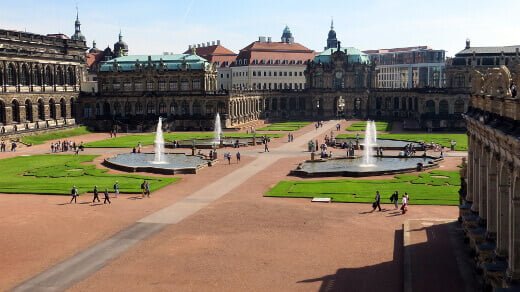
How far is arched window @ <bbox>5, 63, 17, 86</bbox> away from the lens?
128 meters

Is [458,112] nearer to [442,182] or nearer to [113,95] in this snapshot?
[113,95]

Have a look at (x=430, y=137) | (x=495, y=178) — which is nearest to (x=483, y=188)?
(x=495, y=178)

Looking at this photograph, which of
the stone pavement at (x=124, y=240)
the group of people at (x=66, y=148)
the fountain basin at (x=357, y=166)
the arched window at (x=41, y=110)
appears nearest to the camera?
the stone pavement at (x=124, y=240)

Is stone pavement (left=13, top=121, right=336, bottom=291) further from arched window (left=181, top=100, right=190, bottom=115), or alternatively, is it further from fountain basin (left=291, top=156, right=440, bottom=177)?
arched window (left=181, top=100, right=190, bottom=115)

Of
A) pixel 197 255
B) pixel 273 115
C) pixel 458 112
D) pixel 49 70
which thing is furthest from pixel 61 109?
pixel 197 255

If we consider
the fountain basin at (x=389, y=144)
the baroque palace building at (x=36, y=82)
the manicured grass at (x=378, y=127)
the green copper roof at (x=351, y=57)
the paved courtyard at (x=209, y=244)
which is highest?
the green copper roof at (x=351, y=57)

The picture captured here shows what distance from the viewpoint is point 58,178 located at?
2963 inches

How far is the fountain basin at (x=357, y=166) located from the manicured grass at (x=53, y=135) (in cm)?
6073

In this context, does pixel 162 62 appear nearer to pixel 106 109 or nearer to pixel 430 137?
pixel 106 109

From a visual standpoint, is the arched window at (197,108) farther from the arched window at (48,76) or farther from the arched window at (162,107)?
the arched window at (48,76)

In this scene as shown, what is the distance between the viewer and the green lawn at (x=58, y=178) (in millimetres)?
67500

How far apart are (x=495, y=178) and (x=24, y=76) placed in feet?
390

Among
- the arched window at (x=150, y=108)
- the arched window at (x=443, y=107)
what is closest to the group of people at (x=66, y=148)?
the arched window at (x=150, y=108)

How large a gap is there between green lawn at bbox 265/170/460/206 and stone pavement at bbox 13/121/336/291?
21.2ft
